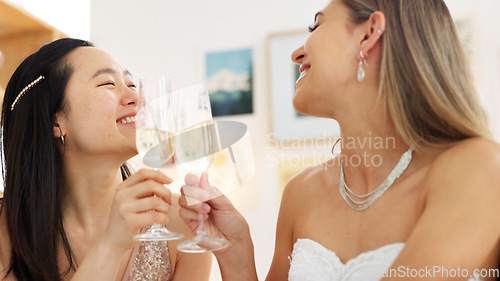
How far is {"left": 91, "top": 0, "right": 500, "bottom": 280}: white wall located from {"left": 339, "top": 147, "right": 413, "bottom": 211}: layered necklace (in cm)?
186

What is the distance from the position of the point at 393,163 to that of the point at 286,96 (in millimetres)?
2022

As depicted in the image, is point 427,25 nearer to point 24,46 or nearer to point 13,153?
point 13,153

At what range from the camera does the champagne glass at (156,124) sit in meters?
0.93

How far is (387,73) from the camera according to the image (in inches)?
40.7

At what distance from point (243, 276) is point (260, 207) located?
6.18 ft

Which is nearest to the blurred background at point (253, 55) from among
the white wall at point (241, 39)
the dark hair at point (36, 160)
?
the white wall at point (241, 39)

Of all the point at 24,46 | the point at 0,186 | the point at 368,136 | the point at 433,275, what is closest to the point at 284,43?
the point at 24,46

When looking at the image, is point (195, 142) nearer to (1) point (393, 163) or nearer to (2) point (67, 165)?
(1) point (393, 163)

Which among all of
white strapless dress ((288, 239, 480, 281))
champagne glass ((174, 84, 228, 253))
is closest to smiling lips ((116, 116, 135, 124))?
champagne glass ((174, 84, 228, 253))

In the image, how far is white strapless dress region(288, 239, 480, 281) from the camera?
971 mm

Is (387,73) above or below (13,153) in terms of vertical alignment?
above

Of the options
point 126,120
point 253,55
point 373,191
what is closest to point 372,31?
point 373,191

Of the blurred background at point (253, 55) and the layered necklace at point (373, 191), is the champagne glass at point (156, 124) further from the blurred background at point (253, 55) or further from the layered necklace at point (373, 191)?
the blurred background at point (253, 55)

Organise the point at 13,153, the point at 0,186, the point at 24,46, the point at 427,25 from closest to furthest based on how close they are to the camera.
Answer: the point at 427,25
the point at 13,153
the point at 0,186
the point at 24,46
